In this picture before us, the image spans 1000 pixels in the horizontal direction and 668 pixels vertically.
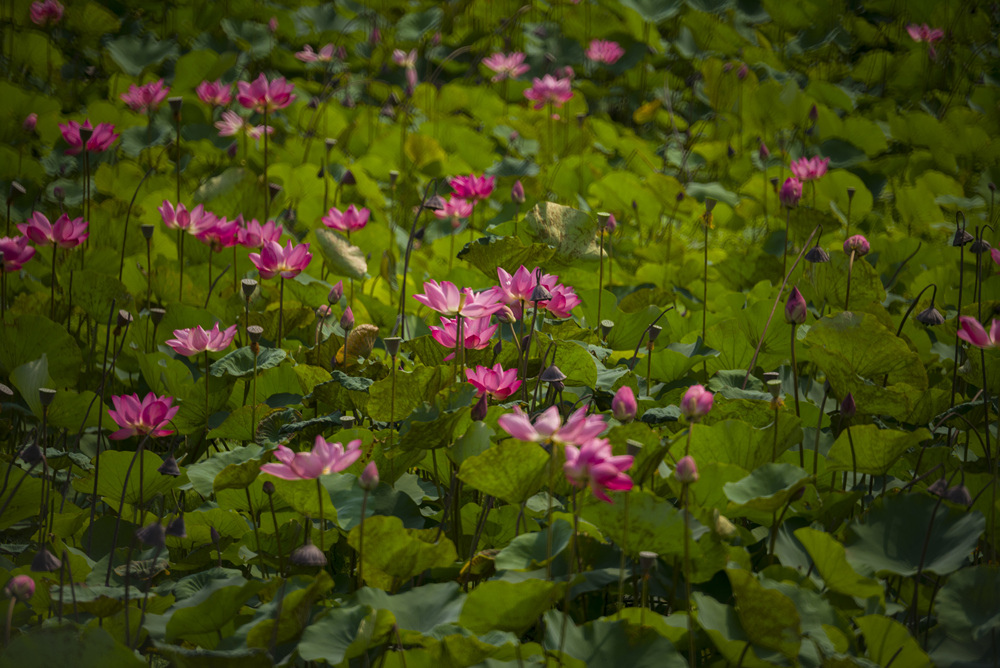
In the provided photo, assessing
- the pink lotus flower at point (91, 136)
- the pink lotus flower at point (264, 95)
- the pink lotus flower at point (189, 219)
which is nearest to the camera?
the pink lotus flower at point (189, 219)

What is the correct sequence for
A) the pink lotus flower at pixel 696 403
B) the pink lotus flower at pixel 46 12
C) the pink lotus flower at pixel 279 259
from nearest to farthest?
the pink lotus flower at pixel 696 403 → the pink lotus flower at pixel 279 259 → the pink lotus flower at pixel 46 12

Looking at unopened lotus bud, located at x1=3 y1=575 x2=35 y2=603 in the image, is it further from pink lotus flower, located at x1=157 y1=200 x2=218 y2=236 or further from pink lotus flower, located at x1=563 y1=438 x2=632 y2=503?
pink lotus flower, located at x1=157 y1=200 x2=218 y2=236

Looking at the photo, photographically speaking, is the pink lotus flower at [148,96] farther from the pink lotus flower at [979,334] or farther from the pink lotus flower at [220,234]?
the pink lotus flower at [979,334]

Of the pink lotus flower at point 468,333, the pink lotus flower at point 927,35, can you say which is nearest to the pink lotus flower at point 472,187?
the pink lotus flower at point 468,333

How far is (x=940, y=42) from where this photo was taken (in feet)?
11.3

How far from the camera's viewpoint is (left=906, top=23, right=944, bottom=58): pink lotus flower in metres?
3.31

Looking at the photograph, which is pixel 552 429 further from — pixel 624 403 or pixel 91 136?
pixel 91 136

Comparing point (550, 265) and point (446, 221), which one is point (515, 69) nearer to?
Answer: point (446, 221)

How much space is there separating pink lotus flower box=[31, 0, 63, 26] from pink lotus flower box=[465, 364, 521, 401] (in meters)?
2.50

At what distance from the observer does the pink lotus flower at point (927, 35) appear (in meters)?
3.31

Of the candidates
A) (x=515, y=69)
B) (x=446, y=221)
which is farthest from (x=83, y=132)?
(x=515, y=69)

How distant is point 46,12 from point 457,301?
2453mm

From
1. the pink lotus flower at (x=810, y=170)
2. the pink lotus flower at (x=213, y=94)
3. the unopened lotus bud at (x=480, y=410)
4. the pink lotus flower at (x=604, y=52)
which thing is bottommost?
the pink lotus flower at (x=604, y=52)

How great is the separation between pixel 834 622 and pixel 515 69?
2648 mm
